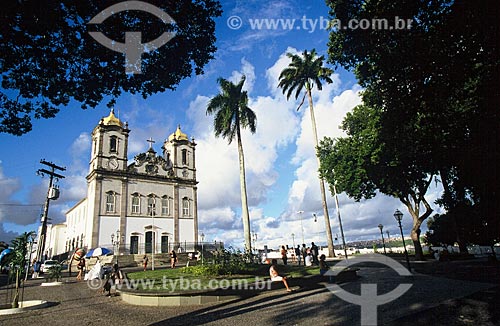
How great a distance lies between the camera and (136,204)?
1451 inches

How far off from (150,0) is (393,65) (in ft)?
25.5

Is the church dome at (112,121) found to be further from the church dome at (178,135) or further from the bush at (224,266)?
the bush at (224,266)

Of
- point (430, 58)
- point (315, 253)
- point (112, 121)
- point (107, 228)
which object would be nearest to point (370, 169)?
point (315, 253)

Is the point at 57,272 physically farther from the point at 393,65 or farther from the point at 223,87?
the point at 393,65

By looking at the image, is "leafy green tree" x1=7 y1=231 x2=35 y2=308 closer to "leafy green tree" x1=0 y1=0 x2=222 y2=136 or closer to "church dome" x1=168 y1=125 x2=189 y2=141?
"leafy green tree" x1=0 y1=0 x2=222 y2=136

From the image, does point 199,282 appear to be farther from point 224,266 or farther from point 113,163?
point 113,163

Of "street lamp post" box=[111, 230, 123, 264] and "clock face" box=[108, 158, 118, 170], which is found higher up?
"clock face" box=[108, 158, 118, 170]

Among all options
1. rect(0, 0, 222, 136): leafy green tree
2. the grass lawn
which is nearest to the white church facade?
the grass lawn

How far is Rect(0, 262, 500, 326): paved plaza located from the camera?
712cm

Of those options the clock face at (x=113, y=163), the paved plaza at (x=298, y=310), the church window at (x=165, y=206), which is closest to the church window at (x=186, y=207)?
the church window at (x=165, y=206)

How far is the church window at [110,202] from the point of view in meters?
34.4

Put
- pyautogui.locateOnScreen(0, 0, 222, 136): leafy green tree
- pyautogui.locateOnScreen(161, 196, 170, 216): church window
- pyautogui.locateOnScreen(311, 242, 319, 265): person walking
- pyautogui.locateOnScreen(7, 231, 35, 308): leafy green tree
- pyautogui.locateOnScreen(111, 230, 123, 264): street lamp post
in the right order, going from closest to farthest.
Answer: pyautogui.locateOnScreen(0, 0, 222, 136): leafy green tree < pyautogui.locateOnScreen(7, 231, 35, 308): leafy green tree < pyautogui.locateOnScreen(311, 242, 319, 265): person walking < pyautogui.locateOnScreen(111, 230, 123, 264): street lamp post < pyautogui.locateOnScreen(161, 196, 170, 216): church window

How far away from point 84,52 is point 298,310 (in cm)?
943

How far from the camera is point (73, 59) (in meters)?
8.00
